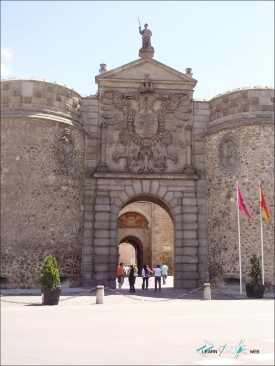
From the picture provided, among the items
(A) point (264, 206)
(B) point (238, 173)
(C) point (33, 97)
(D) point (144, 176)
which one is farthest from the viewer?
(D) point (144, 176)

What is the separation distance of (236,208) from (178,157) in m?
3.45

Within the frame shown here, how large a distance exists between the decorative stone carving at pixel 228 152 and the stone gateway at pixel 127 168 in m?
0.05

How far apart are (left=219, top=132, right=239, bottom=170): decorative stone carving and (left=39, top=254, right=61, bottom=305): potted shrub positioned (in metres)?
9.15

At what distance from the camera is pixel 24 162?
17891 mm

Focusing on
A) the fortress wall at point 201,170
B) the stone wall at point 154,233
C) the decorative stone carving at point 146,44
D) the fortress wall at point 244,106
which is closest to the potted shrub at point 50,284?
the fortress wall at point 201,170

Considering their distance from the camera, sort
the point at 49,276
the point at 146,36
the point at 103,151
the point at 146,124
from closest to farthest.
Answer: the point at 49,276 < the point at 103,151 < the point at 146,124 < the point at 146,36

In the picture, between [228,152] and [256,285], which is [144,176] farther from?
[256,285]

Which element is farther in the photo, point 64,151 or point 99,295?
point 64,151

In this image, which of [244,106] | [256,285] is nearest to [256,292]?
[256,285]

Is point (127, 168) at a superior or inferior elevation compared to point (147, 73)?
inferior

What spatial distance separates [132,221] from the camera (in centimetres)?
3531

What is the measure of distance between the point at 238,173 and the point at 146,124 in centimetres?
459

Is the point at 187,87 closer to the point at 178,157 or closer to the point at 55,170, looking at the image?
the point at 178,157

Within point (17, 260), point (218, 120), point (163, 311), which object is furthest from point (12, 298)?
point (218, 120)
